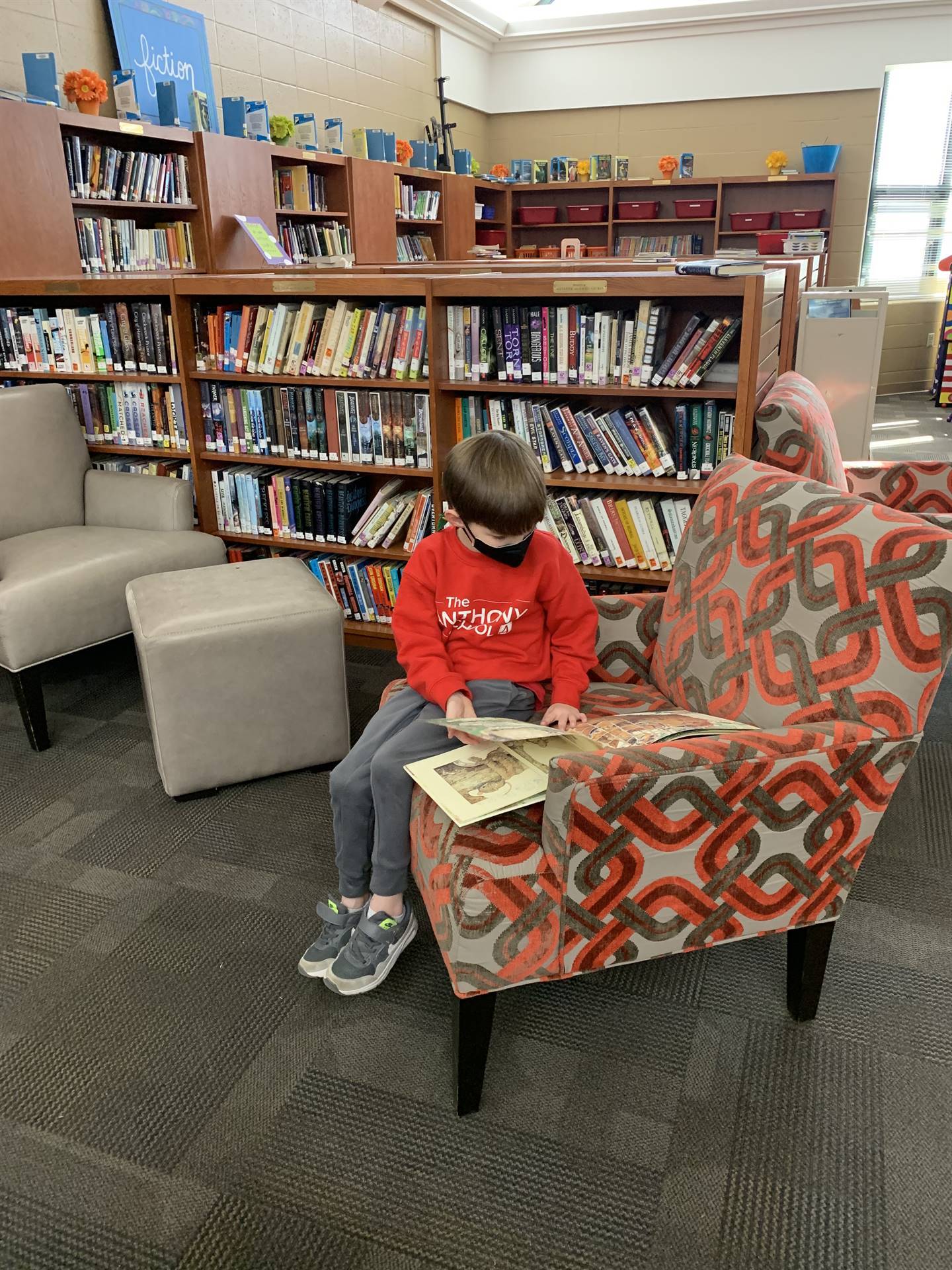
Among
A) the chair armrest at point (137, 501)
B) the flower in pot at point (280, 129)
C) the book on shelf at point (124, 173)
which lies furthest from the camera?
the flower in pot at point (280, 129)

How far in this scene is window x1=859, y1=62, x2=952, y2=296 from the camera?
7.88 meters

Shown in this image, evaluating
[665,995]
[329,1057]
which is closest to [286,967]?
[329,1057]

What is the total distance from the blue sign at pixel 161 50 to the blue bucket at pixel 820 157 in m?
5.13

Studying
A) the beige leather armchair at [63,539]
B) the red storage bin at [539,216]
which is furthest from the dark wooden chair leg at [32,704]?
the red storage bin at [539,216]

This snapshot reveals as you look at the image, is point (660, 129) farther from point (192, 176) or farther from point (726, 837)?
point (726, 837)

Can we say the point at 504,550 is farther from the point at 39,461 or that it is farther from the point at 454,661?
the point at 39,461

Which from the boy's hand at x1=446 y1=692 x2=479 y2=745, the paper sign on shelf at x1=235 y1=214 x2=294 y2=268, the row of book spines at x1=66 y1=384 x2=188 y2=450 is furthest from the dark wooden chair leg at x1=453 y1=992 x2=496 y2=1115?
the paper sign on shelf at x1=235 y1=214 x2=294 y2=268

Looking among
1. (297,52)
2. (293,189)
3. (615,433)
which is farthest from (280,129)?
(615,433)

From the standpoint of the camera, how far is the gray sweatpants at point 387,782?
1.59m

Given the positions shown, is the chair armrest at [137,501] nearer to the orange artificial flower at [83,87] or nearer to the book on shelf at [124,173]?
the book on shelf at [124,173]

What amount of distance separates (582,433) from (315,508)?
3.23 ft

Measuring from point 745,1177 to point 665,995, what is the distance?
38cm

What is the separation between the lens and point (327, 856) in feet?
6.88

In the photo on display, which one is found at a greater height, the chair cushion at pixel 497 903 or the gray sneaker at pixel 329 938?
the chair cushion at pixel 497 903
